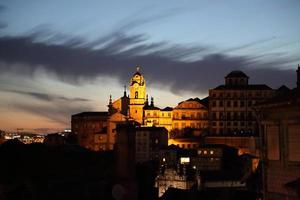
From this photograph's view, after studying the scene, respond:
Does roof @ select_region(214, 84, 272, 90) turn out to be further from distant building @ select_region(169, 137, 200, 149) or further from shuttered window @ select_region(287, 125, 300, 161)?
shuttered window @ select_region(287, 125, 300, 161)

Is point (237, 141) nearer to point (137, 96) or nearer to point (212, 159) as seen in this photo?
point (212, 159)

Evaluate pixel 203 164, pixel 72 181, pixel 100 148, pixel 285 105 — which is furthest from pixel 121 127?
pixel 100 148

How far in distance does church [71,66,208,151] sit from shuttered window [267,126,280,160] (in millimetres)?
68823

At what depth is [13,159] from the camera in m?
25.2

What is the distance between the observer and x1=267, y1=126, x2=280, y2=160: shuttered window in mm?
11781

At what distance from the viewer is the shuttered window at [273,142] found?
1178 centimetres

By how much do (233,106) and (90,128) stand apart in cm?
3332

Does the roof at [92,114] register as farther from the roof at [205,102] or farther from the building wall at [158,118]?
the roof at [205,102]

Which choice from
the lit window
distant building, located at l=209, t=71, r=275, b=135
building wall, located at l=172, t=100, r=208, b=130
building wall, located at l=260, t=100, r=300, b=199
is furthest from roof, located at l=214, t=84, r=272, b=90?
building wall, located at l=260, t=100, r=300, b=199

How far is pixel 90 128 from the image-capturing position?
3949 inches

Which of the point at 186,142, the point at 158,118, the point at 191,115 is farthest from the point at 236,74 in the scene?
the point at 186,142

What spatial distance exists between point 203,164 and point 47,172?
4166 cm

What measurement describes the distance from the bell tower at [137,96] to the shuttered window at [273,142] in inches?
3241

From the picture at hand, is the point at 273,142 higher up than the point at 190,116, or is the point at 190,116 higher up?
the point at 190,116
